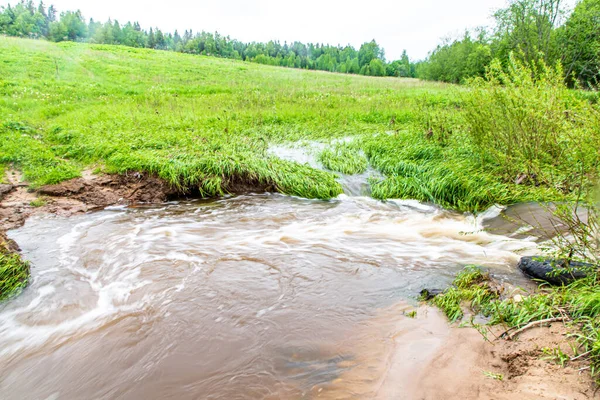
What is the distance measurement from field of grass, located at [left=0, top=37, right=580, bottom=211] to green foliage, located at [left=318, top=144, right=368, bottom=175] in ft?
0.10

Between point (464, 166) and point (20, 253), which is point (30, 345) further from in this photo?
point (464, 166)

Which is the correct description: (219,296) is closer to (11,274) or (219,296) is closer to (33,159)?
(11,274)

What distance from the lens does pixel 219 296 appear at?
15.0 ft

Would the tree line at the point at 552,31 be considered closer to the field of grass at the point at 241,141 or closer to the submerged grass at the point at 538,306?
the field of grass at the point at 241,141

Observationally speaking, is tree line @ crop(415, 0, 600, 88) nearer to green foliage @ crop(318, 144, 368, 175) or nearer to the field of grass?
the field of grass

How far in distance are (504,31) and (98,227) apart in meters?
35.4

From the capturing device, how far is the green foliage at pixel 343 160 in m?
9.71

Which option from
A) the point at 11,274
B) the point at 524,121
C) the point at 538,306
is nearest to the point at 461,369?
the point at 538,306

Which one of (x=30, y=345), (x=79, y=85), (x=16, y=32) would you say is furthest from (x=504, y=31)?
(x=16, y=32)

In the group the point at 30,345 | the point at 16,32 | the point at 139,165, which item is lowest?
the point at 30,345

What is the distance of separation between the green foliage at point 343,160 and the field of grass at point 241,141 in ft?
0.10

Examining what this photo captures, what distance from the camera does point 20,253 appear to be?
5.46 meters

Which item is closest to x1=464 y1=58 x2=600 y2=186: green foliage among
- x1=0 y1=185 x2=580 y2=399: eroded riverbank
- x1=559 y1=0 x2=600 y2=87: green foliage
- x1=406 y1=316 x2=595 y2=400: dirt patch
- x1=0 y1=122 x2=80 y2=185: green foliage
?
x1=0 y1=185 x2=580 y2=399: eroded riverbank

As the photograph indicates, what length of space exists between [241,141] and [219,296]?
688 cm
